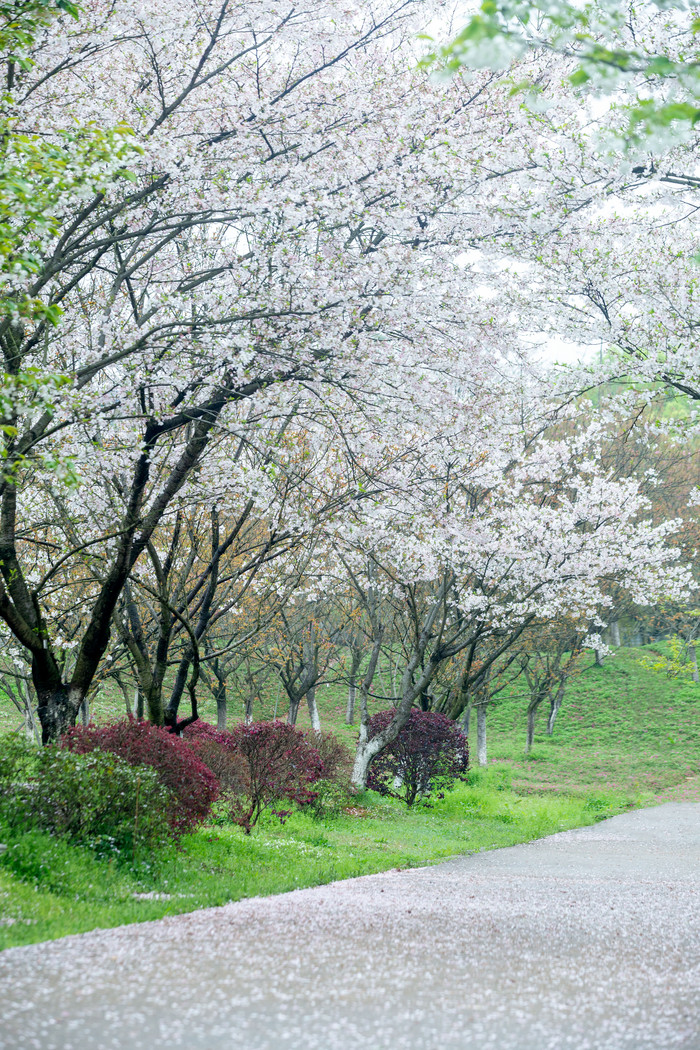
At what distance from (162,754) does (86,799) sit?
147 centimetres

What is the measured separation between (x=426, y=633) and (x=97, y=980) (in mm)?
12368

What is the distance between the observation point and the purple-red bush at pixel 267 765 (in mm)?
12141

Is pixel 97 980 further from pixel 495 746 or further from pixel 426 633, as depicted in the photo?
pixel 495 746

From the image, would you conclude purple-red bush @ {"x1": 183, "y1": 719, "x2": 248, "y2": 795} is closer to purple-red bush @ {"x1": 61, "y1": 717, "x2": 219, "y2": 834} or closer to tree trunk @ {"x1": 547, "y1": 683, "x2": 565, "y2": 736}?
purple-red bush @ {"x1": 61, "y1": 717, "x2": 219, "y2": 834}

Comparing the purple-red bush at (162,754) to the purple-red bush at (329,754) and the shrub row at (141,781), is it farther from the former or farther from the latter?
the purple-red bush at (329,754)

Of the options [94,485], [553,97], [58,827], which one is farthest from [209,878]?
[553,97]

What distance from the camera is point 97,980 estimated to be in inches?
156

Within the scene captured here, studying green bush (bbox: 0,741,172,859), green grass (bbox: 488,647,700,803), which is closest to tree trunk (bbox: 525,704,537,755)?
green grass (bbox: 488,647,700,803)

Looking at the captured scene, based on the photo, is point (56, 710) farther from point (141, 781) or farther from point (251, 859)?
point (251, 859)

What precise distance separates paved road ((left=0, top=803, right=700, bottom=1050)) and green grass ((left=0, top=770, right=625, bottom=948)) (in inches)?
19.6

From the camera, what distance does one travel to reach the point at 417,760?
55.1 feet

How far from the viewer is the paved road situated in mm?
3432

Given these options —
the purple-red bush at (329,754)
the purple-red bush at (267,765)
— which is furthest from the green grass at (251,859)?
the purple-red bush at (329,754)

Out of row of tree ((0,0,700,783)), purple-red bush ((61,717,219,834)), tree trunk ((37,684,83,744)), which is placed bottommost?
purple-red bush ((61,717,219,834))
